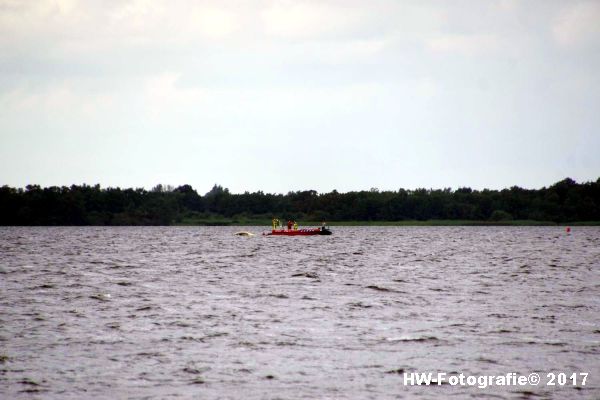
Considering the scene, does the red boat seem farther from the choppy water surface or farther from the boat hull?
the choppy water surface

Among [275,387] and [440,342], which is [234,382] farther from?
[440,342]

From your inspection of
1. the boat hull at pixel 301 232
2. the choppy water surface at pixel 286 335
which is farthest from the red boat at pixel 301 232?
the choppy water surface at pixel 286 335

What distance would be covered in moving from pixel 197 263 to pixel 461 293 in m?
36.6

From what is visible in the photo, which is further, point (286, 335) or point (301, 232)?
point (301, 232)

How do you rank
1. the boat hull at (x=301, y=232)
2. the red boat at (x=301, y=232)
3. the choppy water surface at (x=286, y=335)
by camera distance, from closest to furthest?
the choppy water surface at (x=286, y=335)
the red boat at (x=301, y=232)
the boat hull at (x=301, y=232)

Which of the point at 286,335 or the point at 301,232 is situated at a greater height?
the point at 301,232

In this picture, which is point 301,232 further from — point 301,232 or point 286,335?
point 286,335

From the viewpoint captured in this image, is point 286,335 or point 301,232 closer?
point 286,335

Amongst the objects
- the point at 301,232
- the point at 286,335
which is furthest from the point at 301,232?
the point at 286,335

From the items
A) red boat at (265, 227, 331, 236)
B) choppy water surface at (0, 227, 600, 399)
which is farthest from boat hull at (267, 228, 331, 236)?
choppy water surface at (0, 227, 600, 399)

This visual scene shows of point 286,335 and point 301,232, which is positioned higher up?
point 301,232

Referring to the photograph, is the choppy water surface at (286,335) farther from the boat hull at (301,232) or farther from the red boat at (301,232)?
the boat hull at (301,232)

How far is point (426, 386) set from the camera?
24.0 m

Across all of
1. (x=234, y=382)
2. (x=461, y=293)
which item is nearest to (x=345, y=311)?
(x=461, y=293)
